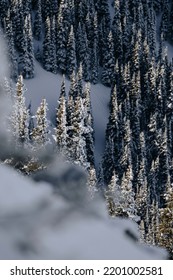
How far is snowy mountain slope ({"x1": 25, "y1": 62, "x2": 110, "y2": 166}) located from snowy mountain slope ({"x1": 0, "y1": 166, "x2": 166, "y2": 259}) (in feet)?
250

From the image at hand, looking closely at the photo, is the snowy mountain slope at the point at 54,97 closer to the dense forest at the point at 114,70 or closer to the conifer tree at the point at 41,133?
the dense forest at the point at 114,70

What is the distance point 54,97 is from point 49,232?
8775 centimetres

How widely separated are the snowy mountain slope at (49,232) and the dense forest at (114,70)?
4955 cm

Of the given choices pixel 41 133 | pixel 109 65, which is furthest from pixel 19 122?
pixel 109 65

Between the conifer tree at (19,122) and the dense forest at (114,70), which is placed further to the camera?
the dense forest at (114,70)

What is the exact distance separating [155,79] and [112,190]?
7036 centimetres

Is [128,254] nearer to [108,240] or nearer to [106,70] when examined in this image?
[108,240]

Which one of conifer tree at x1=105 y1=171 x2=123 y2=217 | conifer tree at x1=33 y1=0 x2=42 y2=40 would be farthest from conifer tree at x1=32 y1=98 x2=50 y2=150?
conifer tree at x1=33 y1=0 x2=42 y2=40

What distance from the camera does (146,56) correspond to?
415ft

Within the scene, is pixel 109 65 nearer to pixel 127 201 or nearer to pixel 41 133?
pixel 41 133

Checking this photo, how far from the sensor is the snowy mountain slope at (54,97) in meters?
101

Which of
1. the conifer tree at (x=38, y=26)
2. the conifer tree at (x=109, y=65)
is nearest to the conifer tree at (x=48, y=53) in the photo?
the conifer tree at (x=38, y=26)

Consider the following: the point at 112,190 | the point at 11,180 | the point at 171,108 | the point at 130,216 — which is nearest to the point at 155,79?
the point at 171,108

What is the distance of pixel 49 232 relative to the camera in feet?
58.8
